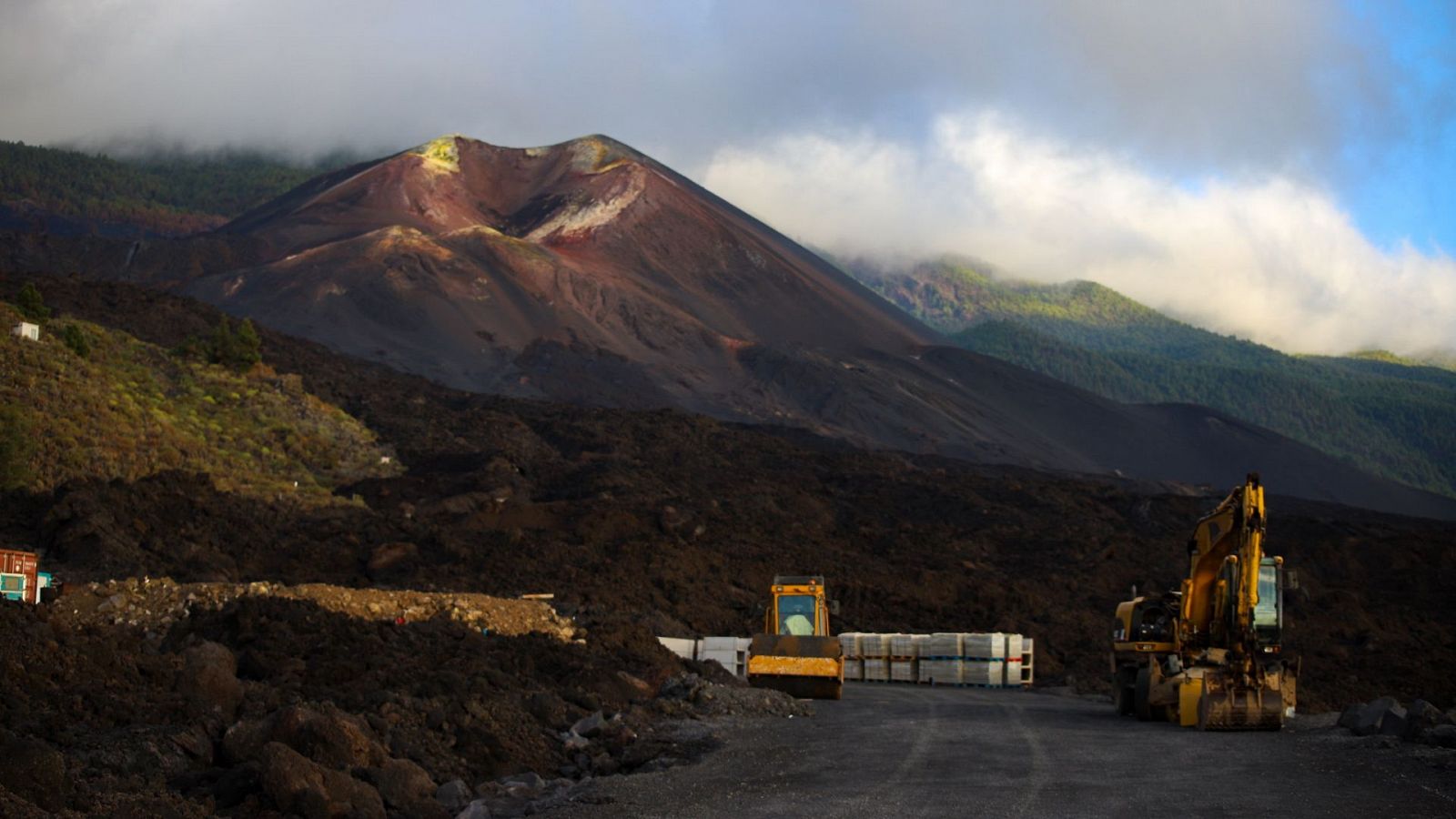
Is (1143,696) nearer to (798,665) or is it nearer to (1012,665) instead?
(798,665)

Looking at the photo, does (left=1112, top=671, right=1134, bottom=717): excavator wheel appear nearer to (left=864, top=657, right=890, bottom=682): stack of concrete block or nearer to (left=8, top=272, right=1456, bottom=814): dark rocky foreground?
(left=8, top=272, right=1456, bottom=814): dark rocky foreground

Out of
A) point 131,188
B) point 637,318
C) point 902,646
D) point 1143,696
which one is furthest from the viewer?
point 131,188

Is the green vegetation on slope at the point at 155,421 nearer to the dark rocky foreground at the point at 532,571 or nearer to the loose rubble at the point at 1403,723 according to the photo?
the dark rocky foreground at the point at 532,571

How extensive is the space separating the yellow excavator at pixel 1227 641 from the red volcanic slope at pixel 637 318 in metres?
65.5

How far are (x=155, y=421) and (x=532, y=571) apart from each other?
1456 cm

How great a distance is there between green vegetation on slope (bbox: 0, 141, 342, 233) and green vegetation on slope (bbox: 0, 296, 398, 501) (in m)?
106

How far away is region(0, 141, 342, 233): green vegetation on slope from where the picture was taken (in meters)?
153

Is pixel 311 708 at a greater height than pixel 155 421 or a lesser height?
lesser

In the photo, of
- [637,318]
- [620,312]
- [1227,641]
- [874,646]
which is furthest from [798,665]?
[620,312]

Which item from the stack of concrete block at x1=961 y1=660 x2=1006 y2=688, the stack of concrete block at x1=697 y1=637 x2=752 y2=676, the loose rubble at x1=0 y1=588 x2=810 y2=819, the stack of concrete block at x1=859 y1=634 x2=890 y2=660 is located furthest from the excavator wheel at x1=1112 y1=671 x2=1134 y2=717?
the stack of concrete block at x1=859 y1=634 x2=890 y2=660

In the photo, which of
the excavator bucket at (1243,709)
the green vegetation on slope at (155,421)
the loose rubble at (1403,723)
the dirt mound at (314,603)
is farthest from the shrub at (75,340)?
the loose rubble at (1403,723)

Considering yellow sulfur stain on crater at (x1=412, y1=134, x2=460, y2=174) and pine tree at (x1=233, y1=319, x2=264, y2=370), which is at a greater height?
yellow sulfur stain on crater at (x1=412, y1=134, x2=460, y2=174)

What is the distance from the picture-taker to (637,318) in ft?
343

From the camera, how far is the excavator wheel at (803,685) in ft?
83.3
